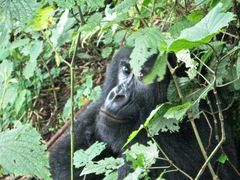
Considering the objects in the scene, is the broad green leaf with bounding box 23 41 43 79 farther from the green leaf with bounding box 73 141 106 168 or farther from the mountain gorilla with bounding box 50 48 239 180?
the green leaf with bounding box 73 141 106 168

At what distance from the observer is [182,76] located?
272cm

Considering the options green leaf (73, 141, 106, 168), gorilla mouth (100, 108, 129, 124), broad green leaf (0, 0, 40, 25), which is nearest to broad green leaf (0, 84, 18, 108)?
gorilla mouth (100, 108, 129, 124)

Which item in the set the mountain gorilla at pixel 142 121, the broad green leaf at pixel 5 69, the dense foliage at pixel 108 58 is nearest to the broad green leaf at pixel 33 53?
the dense foliage at pixel 108 58

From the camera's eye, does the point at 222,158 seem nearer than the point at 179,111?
No

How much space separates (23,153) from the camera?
4.81 ft

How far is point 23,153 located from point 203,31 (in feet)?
1.94

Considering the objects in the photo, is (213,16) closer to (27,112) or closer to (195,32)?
(195,32)

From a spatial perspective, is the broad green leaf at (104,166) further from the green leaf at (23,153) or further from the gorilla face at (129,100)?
the green leaf at (23,153)

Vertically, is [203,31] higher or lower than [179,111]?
higher

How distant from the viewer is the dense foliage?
4.89 ft

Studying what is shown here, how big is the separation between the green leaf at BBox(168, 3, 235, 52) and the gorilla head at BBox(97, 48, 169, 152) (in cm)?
117

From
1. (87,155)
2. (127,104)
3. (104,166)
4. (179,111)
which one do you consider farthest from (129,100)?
(179,111)

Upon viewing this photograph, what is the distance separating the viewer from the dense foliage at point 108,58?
1.49 m

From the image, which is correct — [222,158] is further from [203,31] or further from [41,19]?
[41,19]
